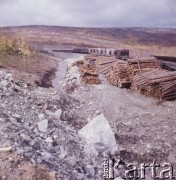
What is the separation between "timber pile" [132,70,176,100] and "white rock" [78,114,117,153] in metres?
7.17

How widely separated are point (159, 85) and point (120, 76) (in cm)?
286

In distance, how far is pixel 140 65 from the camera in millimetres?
20266

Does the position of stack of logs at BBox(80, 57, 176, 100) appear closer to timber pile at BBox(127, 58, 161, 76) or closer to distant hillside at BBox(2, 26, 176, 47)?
timber pile at BBox(127, 58, 161, 76)

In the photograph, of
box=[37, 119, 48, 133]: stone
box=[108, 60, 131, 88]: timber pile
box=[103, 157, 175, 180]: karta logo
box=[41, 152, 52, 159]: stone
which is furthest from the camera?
box=[108, 60, 131, 88]: timber pile

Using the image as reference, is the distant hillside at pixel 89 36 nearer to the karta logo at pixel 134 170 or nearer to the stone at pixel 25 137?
the karta logo at pixel 134 170

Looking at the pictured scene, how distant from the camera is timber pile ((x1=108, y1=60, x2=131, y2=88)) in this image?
19422 mm

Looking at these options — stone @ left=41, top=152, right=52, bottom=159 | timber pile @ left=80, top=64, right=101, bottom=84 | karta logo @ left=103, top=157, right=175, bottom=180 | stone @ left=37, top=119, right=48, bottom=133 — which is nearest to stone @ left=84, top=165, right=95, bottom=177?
karta logo @ left=103, top=157, right=175, bottom=180

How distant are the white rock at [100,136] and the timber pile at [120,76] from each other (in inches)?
357

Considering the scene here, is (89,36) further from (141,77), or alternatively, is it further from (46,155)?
(46,155)

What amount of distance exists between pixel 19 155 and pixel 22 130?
1353mm

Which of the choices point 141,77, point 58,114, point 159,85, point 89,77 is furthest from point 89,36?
point 58,114

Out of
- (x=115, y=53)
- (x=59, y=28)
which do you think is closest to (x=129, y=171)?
(x=115, y=53)

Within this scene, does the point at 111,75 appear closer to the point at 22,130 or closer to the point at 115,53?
the point at 22,130

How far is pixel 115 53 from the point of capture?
35.3m
